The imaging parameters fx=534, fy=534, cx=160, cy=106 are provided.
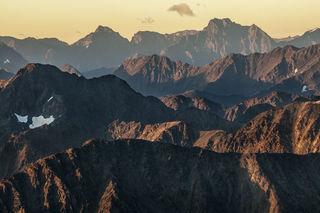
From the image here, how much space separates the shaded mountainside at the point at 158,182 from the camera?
495 ft

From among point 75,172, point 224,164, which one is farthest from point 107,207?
point 224,164

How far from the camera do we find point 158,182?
162 m

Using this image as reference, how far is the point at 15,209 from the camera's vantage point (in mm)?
146750

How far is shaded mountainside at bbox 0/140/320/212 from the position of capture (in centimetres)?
15088

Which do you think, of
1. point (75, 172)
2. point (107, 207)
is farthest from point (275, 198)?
point (75, 172)

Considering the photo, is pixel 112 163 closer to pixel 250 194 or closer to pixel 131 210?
pixel 131 210

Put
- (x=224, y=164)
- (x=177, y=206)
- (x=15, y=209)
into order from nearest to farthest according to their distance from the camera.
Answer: (x=15, y=209), (x=177, y=206), (x=224, y=164)

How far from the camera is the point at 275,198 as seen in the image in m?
155

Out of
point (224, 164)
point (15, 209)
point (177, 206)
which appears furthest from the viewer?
point (224, 164)

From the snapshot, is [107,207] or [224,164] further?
[224,164]

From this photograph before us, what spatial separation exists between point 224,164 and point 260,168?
11.4 metres

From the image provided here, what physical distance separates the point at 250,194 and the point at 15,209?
6805cm

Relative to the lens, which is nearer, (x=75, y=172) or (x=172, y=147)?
(x=75, y=172)

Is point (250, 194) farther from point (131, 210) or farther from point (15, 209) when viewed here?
point (15, 209)
